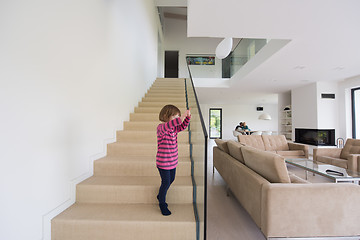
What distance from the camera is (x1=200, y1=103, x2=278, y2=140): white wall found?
48.0ft

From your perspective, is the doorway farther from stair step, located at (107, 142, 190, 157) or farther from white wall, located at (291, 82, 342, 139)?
stair step, located at (107, 142, 190, 157)

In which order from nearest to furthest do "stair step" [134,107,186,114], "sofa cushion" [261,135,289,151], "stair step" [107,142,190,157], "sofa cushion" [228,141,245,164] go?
"stair step" [107,142,190,157], "sofa cushion" [228,141,245,164], "stair step" [134,107,186,114], "sofa cushion" [261,135,289,151]

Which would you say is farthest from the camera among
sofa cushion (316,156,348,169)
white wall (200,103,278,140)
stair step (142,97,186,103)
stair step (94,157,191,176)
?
white wall (200,103,278,140)

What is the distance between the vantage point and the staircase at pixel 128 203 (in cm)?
164

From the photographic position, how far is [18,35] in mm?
1337

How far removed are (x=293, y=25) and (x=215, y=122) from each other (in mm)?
12043

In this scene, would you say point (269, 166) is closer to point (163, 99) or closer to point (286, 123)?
point (163, 99)

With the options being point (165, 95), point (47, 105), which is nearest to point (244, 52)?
point (165, 95)

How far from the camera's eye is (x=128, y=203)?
2.00m

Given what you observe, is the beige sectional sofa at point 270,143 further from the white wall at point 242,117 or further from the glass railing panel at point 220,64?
the white wall at point 242,117

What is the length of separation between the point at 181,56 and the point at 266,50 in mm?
7581

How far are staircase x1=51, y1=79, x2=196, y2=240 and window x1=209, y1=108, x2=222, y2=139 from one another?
1212 cm

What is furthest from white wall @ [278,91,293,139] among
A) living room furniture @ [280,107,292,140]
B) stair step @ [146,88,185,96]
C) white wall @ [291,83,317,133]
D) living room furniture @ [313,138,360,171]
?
stair step @ [146,88,185,96]

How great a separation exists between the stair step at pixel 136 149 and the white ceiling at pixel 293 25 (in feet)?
6.96
